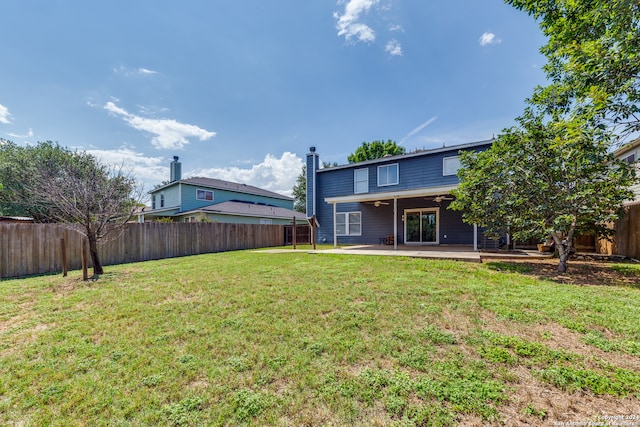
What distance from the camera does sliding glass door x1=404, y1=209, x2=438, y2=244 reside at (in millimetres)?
14078

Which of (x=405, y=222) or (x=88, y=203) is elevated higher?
(x=88, y=203)

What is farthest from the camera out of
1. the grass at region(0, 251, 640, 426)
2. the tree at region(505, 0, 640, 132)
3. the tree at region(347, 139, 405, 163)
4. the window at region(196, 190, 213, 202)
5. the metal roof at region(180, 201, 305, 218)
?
the tree at region(347, 139, 405, 163)

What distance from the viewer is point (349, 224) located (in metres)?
16.6

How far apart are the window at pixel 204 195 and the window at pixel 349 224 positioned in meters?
11.5

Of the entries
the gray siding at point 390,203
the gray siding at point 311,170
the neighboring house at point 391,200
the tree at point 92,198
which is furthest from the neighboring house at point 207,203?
the tree at point 92,198

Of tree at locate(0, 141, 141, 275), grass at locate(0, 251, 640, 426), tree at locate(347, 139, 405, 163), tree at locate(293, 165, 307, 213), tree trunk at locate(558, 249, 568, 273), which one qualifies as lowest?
grass at locate(0, 251, 640, 426)

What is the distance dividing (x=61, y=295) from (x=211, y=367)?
4.93m

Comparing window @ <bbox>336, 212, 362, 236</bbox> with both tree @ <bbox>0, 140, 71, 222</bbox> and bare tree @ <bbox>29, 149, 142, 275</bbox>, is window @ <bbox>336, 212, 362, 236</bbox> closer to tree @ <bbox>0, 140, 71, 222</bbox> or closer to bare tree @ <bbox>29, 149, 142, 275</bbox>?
bare tree @ <bbox>29, 149, 142, 275</bbox>

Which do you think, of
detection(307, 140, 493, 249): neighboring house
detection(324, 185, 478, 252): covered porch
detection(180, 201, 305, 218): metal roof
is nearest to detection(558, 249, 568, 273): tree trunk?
detection(307, 140, 493, 249): neighboring house

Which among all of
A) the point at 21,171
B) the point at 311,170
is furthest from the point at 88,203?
the point at 21,171

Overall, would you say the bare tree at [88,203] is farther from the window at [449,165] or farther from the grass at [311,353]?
the window at [449,165]

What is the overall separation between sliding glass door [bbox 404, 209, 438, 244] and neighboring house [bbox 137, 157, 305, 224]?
12.3 meters

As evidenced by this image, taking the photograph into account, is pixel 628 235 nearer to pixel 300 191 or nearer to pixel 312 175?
pixel 312 175

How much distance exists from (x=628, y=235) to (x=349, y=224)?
11390 mm
